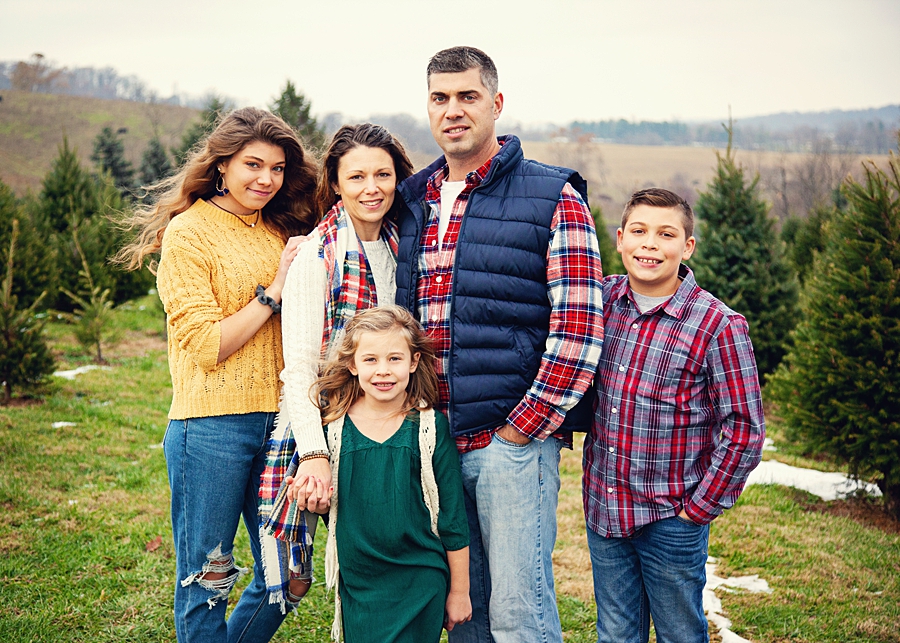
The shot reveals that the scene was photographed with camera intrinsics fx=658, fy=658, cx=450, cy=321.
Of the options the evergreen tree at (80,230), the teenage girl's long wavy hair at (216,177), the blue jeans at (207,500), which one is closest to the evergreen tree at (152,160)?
the evergreen tree at (80,230)

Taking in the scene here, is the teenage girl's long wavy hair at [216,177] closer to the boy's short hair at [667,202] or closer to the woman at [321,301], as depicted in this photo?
the woman at [321,301]

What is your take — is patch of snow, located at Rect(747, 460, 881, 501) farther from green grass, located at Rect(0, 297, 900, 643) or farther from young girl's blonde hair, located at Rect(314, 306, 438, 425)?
young girl's blonde hair, located at Rect(314, 306, 438, 425)

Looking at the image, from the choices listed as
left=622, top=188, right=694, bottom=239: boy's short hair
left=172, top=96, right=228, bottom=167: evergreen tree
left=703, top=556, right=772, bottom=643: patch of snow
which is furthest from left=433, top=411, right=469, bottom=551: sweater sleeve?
left=703, top=556, right=772, bottom=643: patch of snow

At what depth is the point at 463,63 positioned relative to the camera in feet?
8.20

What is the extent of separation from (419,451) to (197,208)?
1353 millimetres

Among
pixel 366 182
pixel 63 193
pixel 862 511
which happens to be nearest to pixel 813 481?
pixel 862 511

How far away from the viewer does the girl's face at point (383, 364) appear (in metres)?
2.40

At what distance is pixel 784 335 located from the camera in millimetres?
8336

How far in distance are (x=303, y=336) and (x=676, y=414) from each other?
4.63ft

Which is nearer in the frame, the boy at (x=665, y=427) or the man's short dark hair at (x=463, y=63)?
the boy at (x=665, y=427)

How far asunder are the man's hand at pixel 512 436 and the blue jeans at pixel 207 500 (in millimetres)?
969

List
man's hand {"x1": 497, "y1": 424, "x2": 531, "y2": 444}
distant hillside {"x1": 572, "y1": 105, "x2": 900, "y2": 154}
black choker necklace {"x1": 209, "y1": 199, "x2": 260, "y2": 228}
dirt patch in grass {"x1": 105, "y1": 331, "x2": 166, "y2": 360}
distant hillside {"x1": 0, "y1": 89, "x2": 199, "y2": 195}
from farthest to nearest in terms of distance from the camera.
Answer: distant hillside {"x1": 572, "y1": 105, "x2": 900, "y2": 154} → distant hillside {"x1": 0, "y1": 89, "x2": 199, "y2": 195} → dirt patch in grass {"x1": 105, "y1": 331, "x2": 166, "y2": 360} → black choker necklace {"x1": 209, "y1": 199, "x2": 260, "y2": 228} → man's hand {"x1": 497, "y1": 424, "x2": 531, "y2": 444}

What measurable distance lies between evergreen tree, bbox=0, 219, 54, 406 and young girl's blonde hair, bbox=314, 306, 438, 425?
20.7 feet

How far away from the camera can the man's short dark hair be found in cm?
250
